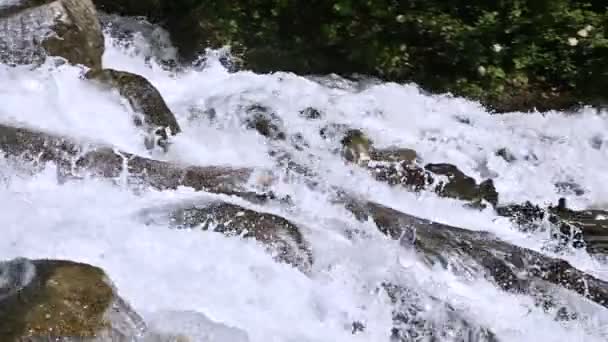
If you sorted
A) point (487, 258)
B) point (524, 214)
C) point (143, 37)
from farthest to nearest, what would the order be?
point (143, 37) → point (524, 214) → point (487, 258)

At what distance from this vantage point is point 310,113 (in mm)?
6211

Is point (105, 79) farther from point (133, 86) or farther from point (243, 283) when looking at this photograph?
point (243, 283)

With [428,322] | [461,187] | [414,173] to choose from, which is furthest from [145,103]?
[428,322]

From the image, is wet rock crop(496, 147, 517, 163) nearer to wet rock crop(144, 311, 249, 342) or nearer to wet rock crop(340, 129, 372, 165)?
wet rock crop(340, 129, 372, 165)

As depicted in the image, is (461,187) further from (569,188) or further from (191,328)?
(191,328)

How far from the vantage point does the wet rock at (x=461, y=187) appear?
5.43m

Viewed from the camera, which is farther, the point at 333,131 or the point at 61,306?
the point at 333,131

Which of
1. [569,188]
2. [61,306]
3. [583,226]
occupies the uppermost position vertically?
[61,306]

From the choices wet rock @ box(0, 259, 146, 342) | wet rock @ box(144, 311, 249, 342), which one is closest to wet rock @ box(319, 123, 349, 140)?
wet rock @ box(144, 311, 249, 342)

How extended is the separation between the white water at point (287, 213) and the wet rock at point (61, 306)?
1.37ft

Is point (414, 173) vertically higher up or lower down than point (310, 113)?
higher up

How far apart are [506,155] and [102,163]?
3070mm

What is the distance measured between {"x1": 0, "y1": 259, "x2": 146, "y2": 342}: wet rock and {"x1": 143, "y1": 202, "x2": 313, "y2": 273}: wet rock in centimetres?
98

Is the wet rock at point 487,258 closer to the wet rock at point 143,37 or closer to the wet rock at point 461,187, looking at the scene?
the wet rock at point 461,187
